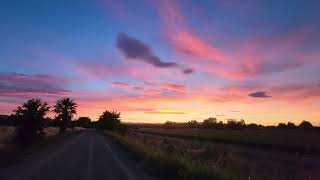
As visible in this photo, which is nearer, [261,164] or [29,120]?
[261,164]

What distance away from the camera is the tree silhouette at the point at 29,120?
42.3 m

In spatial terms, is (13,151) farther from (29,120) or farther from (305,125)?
(305,125)

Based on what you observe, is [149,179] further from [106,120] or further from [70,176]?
[106,120]

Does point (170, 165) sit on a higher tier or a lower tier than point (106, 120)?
lower

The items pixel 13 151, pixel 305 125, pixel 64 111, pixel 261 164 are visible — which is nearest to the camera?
pixel 261 164

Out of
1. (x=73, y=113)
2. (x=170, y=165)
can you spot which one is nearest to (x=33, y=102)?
(x=170, y=165)

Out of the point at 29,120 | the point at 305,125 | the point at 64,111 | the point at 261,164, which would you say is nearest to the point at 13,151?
the point at 29,120

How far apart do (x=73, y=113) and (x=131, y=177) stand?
313ft

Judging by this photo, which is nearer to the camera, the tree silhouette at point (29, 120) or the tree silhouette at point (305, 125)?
the tree silhouette at point (29, 120)

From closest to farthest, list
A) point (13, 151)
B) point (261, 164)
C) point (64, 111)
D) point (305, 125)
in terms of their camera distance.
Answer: point (261, 164) → point (13, 151) → point (64, 111) → point (305, 125)

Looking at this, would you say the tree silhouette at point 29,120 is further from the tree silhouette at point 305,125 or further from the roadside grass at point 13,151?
the tree silhouette at point 305,125

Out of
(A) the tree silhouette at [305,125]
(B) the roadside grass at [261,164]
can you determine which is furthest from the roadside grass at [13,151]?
(A) the tree silhouette at [305,125]

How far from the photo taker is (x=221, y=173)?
1642 centimetres

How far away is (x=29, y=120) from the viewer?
42594 millimetres
